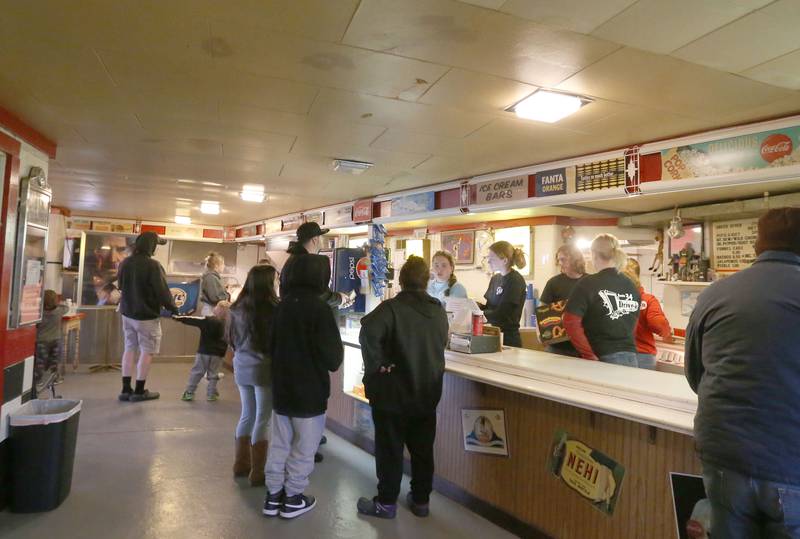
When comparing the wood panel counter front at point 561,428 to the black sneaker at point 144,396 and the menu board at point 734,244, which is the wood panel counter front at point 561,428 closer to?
the menu board at point 734,244

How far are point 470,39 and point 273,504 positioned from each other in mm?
2823

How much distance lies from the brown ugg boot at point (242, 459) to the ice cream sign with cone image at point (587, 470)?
216 centimetres

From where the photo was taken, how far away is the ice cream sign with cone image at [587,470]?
2.45 meters

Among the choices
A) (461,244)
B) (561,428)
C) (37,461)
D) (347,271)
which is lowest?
(37,461)

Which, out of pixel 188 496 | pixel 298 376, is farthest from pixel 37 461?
pixel 298 376

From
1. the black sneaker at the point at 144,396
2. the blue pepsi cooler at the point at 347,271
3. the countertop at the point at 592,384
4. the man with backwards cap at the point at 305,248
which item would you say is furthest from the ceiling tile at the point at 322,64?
the black sneaker at the point at 144,396

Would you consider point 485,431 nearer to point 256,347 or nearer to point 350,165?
point 256,347

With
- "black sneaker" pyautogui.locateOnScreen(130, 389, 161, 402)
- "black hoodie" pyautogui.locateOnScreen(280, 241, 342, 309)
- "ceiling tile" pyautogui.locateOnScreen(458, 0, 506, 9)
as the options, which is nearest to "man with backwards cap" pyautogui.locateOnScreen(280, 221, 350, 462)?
"black hoodie" pyautogui.locateOnScreen(280, 241, 342, 309)

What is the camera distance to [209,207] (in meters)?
7.61

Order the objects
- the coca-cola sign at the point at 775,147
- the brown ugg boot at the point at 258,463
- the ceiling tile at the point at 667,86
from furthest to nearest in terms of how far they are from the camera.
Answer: the brown ugg boot at the point at 258,463, the coca-cola sign at the point at 775,147, the ceiling tile at the point at 667,86

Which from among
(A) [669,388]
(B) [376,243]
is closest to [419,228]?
(B) [376,243]

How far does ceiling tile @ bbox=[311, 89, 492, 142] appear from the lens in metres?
2.95

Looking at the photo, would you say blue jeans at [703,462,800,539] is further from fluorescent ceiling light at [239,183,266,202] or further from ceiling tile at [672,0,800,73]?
fluorescent ceiling light at [239,183,266,202]

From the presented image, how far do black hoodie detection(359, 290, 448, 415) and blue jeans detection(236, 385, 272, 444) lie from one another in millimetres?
864
